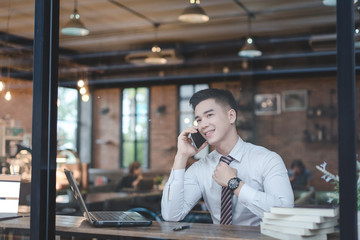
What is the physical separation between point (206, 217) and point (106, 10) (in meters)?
4.69

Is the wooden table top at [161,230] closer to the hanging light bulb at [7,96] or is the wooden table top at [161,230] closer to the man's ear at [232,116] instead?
the man's ear at [232,116]

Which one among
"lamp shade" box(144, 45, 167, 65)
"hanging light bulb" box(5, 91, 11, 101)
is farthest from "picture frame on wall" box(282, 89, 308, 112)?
"hanging light bulb" box(5, 91, 11, 101)

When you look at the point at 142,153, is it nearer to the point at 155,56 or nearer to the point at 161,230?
the point at 155,56

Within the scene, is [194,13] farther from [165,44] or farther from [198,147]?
[165,44]

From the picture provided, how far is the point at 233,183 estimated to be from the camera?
2.51 metres

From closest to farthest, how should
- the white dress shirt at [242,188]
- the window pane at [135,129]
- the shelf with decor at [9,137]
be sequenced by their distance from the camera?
the white dress shirt at [242,188] < the shelf with decor at [9,137] < the window pane at [135,129]

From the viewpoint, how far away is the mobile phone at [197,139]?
2.62 metres

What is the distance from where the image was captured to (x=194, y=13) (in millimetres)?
3926

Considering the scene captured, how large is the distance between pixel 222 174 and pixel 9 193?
1.50 metres

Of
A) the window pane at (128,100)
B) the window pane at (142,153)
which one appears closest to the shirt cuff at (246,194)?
the window pane at (128,100)

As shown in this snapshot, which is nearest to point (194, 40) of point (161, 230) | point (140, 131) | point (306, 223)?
point (140, 131)

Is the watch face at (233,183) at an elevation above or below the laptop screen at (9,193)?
above

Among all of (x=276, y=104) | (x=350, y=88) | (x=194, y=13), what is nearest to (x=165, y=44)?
(x=276, y=104)

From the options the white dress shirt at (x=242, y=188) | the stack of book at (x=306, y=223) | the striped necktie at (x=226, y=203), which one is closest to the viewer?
the stack of book at (x=306, y=223)
